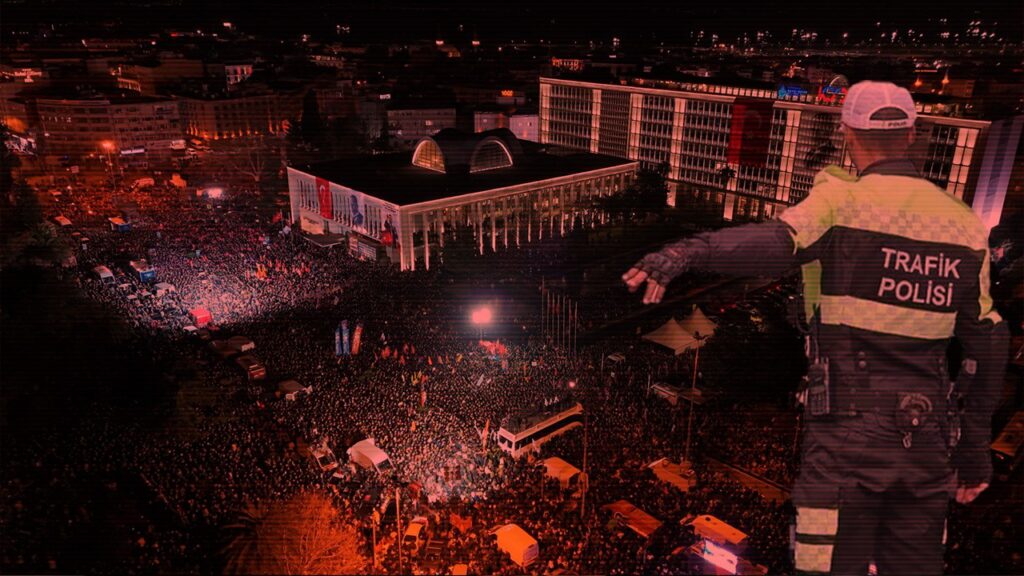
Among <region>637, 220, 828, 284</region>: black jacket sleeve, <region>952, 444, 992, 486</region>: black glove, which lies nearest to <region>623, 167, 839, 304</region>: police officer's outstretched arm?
<region>637, 220, 828, 284</region>: black jacket sleeve

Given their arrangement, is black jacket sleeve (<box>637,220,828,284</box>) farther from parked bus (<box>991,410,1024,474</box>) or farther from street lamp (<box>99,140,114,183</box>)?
street lamp (<box>99,140,114,183</box>)

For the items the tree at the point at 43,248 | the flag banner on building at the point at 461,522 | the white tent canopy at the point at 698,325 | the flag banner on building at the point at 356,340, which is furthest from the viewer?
the white tent canopy at the point at 698,325

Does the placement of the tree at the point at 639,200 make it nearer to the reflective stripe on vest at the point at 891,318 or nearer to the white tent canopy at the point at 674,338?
the white tent canopy at the point at 674,338

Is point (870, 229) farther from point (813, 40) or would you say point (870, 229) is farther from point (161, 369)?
point (813, 40)

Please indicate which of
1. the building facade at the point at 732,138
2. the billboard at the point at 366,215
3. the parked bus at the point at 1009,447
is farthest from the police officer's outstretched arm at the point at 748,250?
the building facade at the point at 732,138

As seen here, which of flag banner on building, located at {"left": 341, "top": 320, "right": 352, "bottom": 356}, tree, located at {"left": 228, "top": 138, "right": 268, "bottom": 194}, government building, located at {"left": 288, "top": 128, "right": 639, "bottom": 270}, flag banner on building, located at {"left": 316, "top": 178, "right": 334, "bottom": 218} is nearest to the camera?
flag banner on building, located at {"left": 341, "top": 320, "right": 352, "bottom": 356}

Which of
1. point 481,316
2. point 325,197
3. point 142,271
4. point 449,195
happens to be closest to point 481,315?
point 481,316
